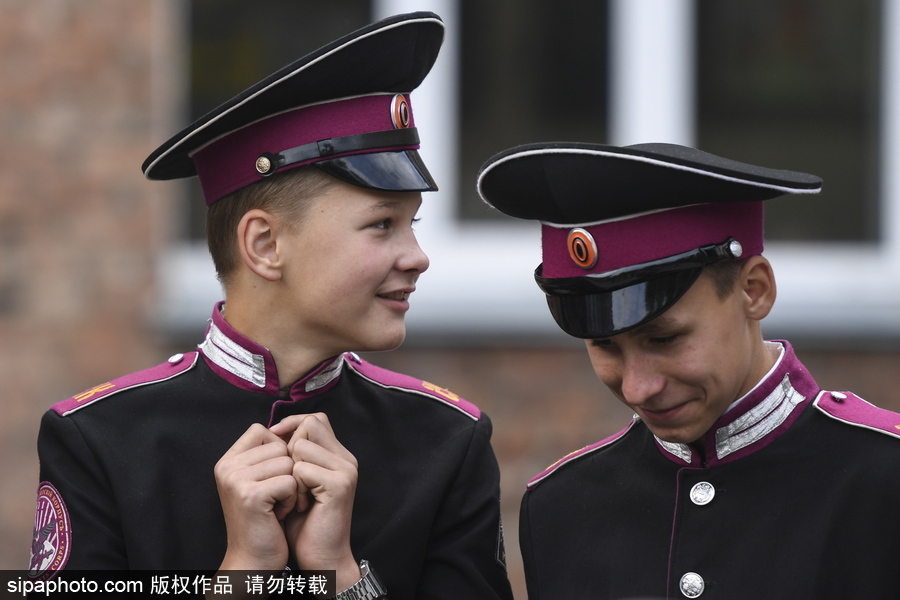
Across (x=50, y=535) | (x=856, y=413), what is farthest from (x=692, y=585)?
→ (x=50, y=535)

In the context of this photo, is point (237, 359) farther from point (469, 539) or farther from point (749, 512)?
point (749, 512)

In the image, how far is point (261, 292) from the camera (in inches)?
129

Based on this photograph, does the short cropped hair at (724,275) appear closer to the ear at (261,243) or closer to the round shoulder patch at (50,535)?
the ear at (261,243)

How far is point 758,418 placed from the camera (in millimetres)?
2914

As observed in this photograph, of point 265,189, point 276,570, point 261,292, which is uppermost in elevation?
point 265,189

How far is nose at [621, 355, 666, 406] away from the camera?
2793 mm

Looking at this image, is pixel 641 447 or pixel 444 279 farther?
pixel 444 279

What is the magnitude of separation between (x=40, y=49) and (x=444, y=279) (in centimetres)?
226

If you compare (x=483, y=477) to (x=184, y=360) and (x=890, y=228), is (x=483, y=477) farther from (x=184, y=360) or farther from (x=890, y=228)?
(x=890, y=228)

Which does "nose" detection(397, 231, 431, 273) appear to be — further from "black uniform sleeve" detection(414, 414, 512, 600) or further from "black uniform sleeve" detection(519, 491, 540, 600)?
"black uniform sleeve" detection(519, 491, 540, 600)

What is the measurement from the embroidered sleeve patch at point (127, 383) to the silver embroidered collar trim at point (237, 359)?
0.10 meters

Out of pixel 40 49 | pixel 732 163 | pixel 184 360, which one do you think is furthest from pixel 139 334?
pixel 732 163

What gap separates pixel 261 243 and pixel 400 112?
1.57ft


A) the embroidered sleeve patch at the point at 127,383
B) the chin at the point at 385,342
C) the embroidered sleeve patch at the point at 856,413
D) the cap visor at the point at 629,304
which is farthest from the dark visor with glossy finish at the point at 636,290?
the embroidered sleeve patch at the point at 127,383
